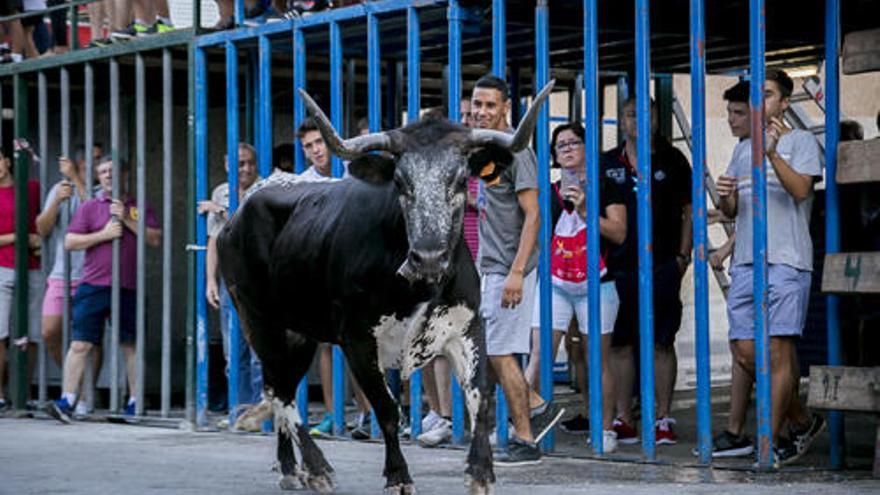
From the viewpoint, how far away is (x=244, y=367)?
41.7ft

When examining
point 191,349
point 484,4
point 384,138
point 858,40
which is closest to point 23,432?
point 191,349

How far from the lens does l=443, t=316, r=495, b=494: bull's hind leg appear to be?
789cm

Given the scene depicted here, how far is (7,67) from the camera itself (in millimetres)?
14922

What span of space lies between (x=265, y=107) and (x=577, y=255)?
2.77m

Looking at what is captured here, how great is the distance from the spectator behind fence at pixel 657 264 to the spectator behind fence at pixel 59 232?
5.08 meters

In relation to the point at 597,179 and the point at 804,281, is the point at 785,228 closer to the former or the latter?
the point at 804,281

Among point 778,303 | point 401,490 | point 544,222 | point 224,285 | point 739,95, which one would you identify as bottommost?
point 401,490

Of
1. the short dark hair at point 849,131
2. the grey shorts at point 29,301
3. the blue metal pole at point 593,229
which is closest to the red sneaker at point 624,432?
the blue metal pole at point 593,229

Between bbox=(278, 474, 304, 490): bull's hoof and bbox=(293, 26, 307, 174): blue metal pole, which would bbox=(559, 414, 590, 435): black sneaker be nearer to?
bbox=(293, 26, 307, 174): blue metal pole

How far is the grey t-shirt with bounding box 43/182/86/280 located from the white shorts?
487 cm

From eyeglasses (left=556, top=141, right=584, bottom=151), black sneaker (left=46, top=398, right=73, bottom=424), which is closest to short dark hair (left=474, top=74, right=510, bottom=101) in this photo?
eyeglasses (left=556, top=141, right=584, bottom=151)

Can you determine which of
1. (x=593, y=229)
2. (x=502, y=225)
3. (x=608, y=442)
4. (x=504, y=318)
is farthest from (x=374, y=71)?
(x=608, y=442)

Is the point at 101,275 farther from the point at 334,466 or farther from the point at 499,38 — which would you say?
the point at 499,38

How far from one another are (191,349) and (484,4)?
3.76 m
